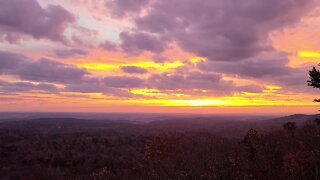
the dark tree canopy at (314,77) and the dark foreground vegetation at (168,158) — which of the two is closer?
the dark tree canopy at (314,77)

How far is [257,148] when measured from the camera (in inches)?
2395

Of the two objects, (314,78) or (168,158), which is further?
(168,158)

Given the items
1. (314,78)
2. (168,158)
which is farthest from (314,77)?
(168,158)

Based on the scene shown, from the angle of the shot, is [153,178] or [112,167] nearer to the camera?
[153,178]

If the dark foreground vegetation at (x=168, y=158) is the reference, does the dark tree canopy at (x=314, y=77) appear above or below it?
above

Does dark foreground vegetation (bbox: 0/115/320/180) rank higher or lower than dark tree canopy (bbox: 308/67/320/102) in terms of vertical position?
lower

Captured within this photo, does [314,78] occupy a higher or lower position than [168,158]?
higher

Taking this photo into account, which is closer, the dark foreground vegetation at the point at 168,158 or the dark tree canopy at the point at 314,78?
the dark tree canopy at the point at 314,78

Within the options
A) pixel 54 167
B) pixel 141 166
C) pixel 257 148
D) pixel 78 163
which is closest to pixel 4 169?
pixel 54 167

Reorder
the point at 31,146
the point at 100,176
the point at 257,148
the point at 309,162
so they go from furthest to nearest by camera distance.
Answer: the point at 31,146
the point at 100,176
the point at 257,148
the point at 309,162

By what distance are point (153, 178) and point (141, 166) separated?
18.5 metres

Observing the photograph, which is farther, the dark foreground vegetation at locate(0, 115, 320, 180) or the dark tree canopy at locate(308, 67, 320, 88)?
the dark foreground vegetation at locate(0, 115, 320, 180)

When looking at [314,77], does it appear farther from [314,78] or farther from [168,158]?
[168,158]

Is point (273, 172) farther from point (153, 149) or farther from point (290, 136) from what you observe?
point (153, 149)
